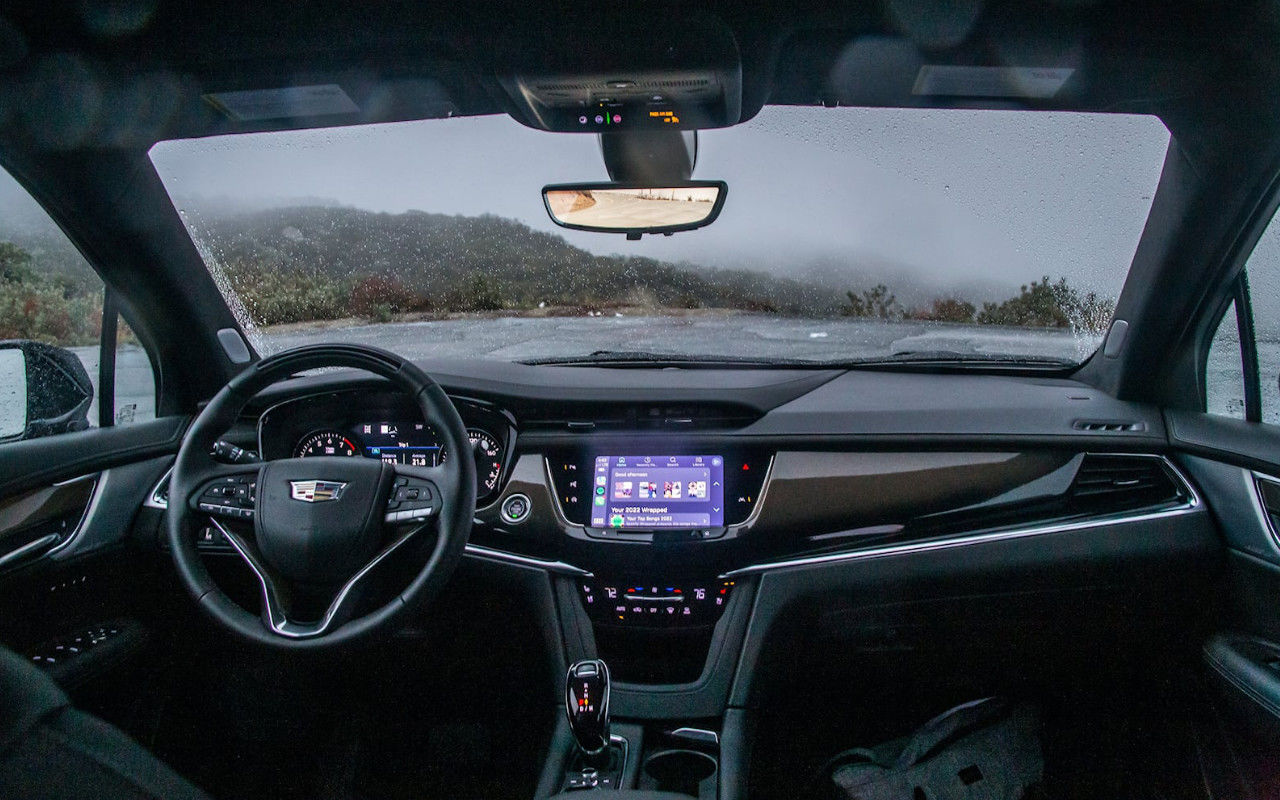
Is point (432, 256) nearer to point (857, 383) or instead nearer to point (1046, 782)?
point (857, 383)

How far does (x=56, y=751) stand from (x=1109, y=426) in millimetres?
3136

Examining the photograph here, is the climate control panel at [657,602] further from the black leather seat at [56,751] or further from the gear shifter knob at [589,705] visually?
the black leather seat at [56,751]

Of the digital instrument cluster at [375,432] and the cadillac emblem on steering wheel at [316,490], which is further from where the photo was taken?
the digital instrument cluster at [375,432]

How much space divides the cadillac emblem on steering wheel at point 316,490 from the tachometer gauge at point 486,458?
0.87 meters

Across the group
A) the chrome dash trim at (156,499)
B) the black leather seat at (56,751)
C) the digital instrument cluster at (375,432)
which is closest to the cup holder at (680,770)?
the digital instrument cluster at (375,432)

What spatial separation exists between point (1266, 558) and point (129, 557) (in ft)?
12.5

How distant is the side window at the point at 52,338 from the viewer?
2898 millimetres

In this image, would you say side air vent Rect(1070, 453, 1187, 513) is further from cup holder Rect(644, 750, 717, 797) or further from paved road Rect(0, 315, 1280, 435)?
cup holder Rect(644, 750, 717, 797)

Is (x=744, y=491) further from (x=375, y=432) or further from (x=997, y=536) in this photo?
(x=375, y=432)

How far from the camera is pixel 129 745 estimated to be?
149cm

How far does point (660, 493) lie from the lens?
307 centimetres

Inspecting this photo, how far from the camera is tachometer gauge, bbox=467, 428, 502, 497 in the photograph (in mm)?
3127

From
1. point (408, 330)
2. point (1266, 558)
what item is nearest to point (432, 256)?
point (408, 330)

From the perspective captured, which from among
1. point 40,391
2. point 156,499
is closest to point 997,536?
point 156,499
